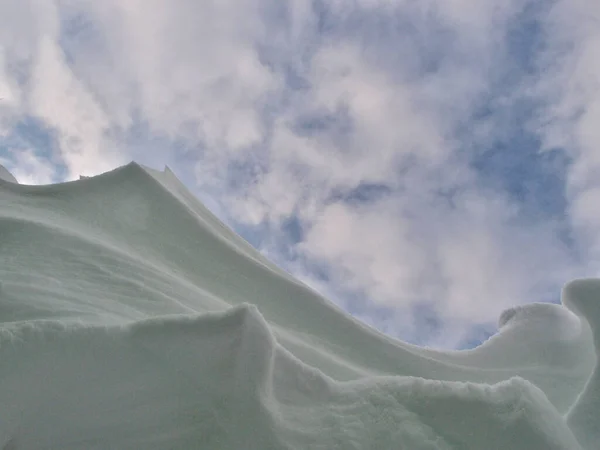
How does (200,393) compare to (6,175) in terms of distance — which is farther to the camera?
(6,175)

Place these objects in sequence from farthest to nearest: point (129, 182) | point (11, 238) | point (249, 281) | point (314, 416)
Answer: point (129, 182)
point (249, 281)
point (11, 238)
point (314, 416)

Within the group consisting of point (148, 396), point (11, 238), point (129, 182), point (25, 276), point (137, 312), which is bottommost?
point (148, 396)

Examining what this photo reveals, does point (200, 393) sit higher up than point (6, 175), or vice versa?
point (6, 175)

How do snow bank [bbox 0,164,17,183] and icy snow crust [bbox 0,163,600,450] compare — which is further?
snow bank [bbox 0,164,17,183]

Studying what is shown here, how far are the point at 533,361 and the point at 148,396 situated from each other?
4.03 m

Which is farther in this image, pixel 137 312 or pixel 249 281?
pixel 249 281

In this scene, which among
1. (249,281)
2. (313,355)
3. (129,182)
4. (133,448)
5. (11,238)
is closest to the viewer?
(133,448)

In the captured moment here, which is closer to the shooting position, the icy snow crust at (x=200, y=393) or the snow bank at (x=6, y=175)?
the icy snow crust at (x=200, y=393)

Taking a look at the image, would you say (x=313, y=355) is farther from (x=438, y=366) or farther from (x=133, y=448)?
(x=133, y=448)

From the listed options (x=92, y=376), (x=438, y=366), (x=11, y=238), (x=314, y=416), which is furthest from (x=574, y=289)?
(x=11, y=238)

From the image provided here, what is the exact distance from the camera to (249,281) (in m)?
5.00

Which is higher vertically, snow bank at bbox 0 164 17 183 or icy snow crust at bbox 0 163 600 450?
snow bank at bbox 0 164 17 183

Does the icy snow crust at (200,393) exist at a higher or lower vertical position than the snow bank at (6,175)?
lower

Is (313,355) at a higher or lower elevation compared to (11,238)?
lower
